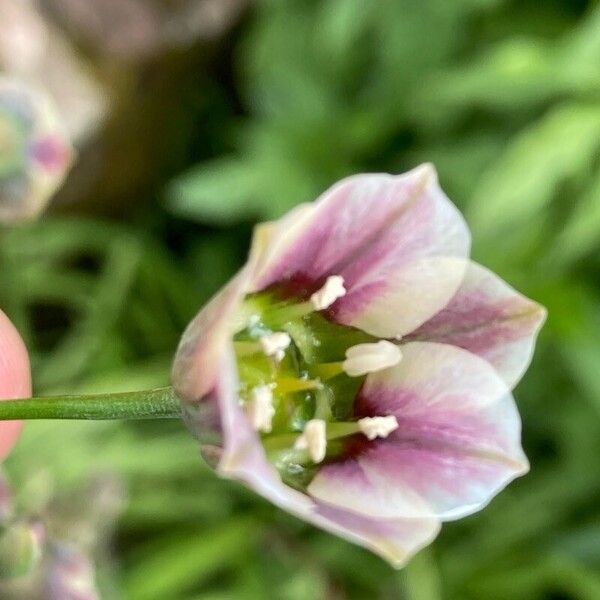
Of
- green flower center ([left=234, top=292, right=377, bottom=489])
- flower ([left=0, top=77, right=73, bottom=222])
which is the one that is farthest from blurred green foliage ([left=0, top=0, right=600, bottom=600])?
green flower center ([left=234, top=292, right=377, bottom=489])

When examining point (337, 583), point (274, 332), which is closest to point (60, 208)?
point (337, 583)

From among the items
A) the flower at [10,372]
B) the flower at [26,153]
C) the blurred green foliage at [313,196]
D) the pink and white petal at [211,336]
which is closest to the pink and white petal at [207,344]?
the pink and white petal at [211,336]

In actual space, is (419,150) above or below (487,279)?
below

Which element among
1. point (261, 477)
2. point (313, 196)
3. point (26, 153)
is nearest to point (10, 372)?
point (26, 153)

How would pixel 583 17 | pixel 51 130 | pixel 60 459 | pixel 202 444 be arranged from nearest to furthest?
pixel 202 444, pixel 51 130, pixel 60 459, pixel 583 17

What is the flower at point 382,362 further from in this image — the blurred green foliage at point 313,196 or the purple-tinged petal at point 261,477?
the blurred green foliage at point 313,196

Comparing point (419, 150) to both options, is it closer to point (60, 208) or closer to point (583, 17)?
point (583, 17)
